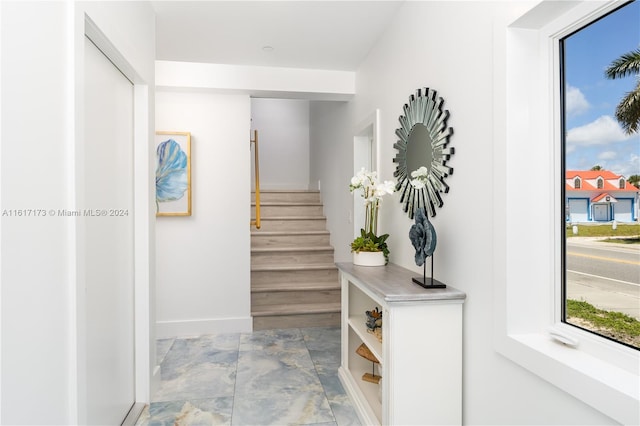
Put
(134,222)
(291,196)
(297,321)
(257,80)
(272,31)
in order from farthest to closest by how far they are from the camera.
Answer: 1. (291,196)
2. (297,321)
3. (257,80)
4. (272,31)
5. (134,222)

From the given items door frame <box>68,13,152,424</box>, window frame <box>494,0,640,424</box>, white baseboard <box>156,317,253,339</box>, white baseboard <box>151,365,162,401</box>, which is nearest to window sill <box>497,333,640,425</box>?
window frame <box>494,0,640,424</box>

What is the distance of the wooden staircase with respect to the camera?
3826 millimetres

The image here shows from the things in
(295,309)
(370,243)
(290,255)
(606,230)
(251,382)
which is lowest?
(251,382)

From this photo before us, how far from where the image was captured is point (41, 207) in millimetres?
1225

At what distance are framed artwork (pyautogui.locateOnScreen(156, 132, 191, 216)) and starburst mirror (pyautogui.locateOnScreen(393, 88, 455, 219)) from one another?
1.96 metres

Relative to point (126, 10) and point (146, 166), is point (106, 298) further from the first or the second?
point (126, 10)

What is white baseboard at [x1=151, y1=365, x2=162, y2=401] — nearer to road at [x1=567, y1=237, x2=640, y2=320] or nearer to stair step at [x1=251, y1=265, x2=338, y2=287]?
stair step at [x1=251, y1=265, x2=338, y2=287]

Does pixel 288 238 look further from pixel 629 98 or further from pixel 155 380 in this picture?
pixel 629 98

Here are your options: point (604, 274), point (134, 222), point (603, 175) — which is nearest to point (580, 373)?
point (604, 274)

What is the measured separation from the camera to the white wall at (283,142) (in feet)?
20.1

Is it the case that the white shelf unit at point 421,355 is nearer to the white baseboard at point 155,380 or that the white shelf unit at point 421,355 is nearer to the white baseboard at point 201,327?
the white baseboard at point 155,380

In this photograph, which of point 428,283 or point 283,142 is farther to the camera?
point 283,142

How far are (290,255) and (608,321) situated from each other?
3.47 meters

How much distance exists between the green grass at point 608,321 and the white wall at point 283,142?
5.03 metres
